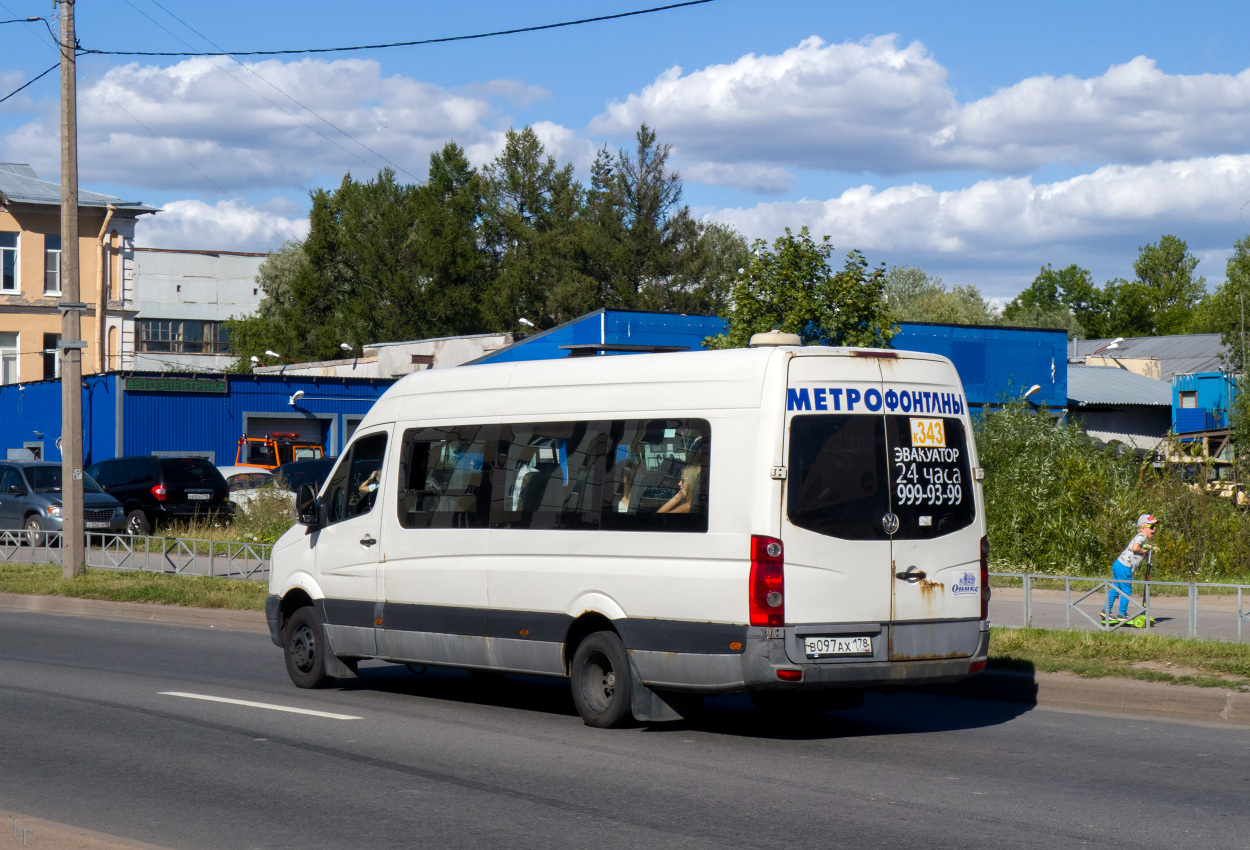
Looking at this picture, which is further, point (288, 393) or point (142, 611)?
point (288, 393)

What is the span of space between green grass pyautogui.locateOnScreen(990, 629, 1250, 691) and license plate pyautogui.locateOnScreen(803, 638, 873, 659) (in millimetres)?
2969

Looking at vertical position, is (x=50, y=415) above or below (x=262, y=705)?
above

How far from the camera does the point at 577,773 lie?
7.71 m

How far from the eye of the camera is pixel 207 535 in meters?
25.6

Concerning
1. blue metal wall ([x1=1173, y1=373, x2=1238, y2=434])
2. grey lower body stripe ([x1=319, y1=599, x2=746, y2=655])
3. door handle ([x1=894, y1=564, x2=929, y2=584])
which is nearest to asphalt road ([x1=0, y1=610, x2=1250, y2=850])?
grey lower body stripe ([x1=319, y1=599, x2=746, y2=655])

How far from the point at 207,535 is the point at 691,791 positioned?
65.5ft

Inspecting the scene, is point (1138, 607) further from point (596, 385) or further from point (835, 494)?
point (596, 385)

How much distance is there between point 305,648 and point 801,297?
14.3 meters

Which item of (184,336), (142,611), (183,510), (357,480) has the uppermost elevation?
(184,336)

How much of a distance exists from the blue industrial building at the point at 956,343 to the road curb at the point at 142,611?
Result: 67.6 feet

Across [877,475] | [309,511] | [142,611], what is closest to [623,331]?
[142,611]

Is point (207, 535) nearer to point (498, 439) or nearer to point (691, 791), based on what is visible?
point (498, 439)

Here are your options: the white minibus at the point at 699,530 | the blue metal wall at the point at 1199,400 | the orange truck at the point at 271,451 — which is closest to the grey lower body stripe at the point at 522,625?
the white minibus at the point at 699,530

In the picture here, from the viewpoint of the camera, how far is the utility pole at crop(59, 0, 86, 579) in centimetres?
1984
